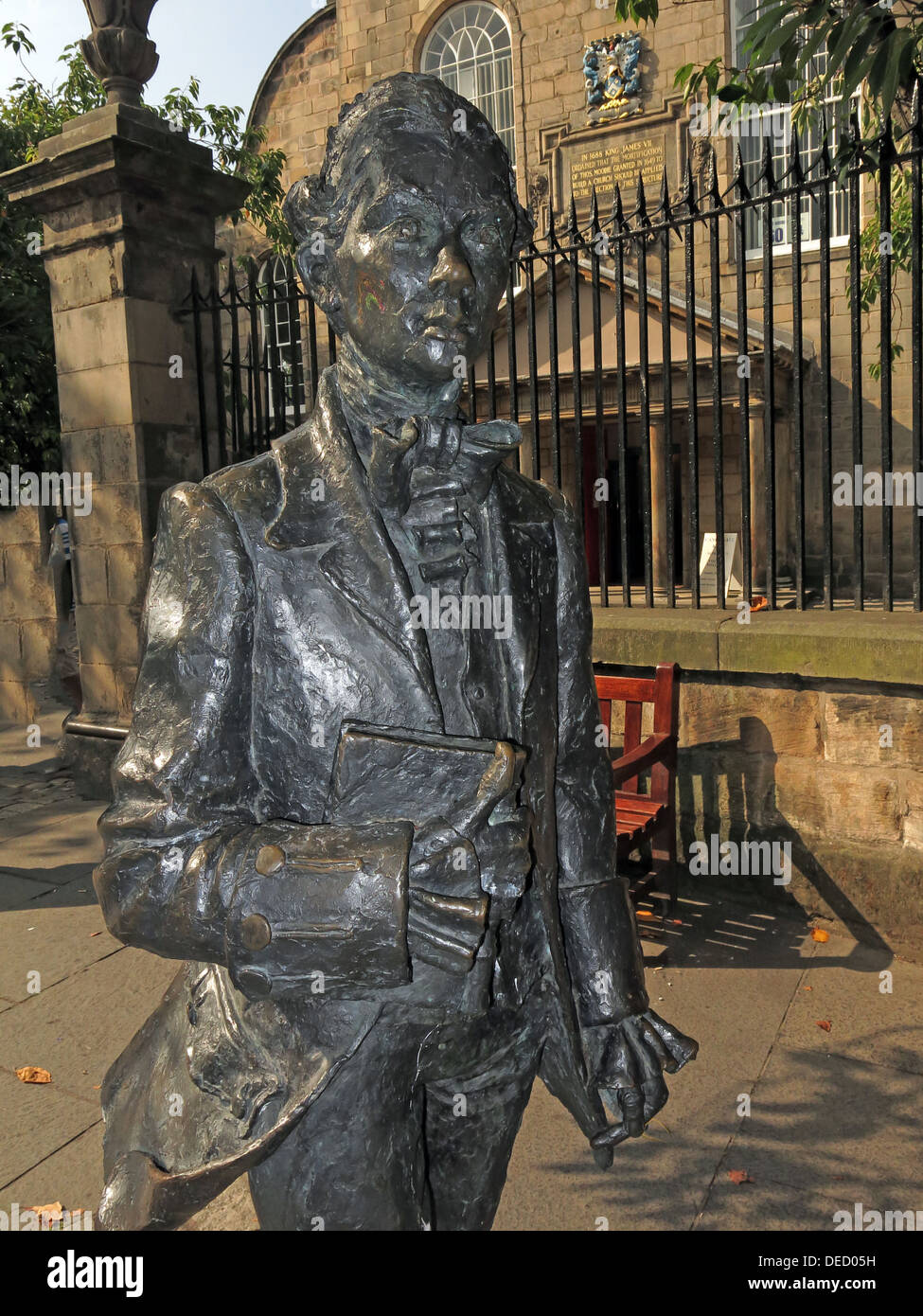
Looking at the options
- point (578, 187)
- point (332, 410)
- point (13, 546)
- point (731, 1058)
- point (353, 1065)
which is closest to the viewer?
point (353, 1065)

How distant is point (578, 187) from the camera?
14.7 m

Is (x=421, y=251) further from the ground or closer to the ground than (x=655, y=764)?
further from the ground

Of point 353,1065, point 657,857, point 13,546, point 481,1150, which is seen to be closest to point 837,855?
point 657,857

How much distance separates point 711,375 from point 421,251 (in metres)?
8.48

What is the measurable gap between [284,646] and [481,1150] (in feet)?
3.12

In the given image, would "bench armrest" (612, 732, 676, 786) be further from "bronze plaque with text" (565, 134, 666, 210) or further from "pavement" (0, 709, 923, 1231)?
"bronze plaque with text" (565, 134, 666, 210)

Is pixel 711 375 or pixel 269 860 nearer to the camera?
pixel 269 860

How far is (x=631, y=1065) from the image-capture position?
1.69m

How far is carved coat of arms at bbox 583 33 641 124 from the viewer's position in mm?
14070

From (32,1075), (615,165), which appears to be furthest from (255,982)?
(615,165)

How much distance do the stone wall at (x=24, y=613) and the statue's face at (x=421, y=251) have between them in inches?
334

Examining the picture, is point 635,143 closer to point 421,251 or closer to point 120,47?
point 120,47

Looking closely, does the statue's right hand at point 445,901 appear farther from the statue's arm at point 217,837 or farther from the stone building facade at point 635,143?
the stone building facade at point 635,143

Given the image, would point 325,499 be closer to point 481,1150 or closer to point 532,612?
point 532,612
